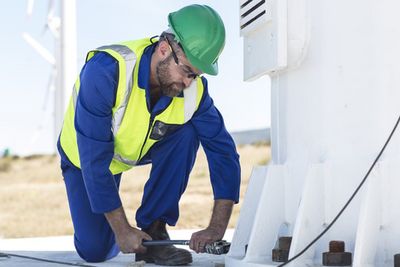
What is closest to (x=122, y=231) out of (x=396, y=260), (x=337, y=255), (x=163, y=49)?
(x=163, y=49)

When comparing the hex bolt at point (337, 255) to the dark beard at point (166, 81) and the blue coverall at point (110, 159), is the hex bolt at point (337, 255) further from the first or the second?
the dark beard at point (166, 81)

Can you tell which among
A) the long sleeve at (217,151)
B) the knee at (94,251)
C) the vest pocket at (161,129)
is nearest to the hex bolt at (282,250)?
the long sleeve at (217,151)

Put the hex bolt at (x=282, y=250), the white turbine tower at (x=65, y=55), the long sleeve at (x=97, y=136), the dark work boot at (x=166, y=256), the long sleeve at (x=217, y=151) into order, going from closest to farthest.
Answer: the hex bolt at (x=282, y=250), the long sleeve at (x=97, y=136), the dark work boot at (x=166, y=256), the long sleeve at (x=217, y=151), the white turbine tower at (x=65, y=55)

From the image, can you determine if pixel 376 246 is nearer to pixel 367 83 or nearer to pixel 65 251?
pixel 367 83

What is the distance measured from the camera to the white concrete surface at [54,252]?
3.67 m

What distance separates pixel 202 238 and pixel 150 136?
574 mm

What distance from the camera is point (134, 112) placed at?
3.38 meters

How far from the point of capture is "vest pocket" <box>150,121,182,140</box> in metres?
3.49

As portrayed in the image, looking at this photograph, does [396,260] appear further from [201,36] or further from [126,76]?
[126,76]

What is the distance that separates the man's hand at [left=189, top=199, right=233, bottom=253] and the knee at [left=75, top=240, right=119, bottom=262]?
67 cm

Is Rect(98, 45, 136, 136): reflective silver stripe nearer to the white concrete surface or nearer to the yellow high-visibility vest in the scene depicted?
the yellow high-visibility vest

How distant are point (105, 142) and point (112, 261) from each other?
0.87 meters

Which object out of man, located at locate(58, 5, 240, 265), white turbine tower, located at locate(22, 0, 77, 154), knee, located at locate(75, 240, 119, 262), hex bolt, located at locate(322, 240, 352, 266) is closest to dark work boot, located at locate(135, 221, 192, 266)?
man, located at locate(58, 5, 240, 265)

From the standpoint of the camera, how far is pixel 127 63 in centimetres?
329
